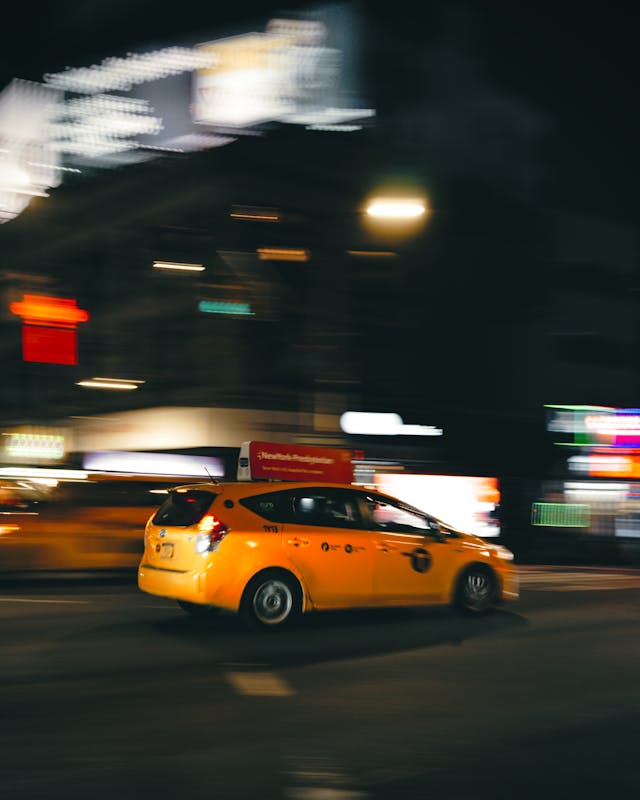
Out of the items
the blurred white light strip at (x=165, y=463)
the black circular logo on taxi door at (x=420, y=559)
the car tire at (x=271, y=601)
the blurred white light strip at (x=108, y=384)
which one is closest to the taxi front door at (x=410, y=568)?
the black circular logo on taxi door at (x=420, y=559)

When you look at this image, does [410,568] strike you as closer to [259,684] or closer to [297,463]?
[297,463]

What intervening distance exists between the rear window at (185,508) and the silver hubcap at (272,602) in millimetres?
983

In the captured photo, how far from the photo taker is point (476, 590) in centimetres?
1172

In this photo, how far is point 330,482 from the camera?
12070 millimetres

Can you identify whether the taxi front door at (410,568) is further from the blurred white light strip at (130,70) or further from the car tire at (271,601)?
the blurred white light strip at (130,70)

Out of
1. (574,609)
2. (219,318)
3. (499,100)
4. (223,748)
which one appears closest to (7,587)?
(574,609)

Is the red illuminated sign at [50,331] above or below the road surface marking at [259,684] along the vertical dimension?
above

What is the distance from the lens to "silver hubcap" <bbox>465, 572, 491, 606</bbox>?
38.2ft

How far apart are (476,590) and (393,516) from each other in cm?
138

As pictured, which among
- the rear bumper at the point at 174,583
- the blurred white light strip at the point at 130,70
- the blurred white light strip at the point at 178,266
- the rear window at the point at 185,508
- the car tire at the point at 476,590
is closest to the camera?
the rear bumper at the point at 174,583

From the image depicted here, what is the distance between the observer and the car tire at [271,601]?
1021 cm

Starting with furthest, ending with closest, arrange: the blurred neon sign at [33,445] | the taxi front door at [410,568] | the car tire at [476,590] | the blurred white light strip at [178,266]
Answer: the blurred neon sign at [33,445]
the blurred white light strip at [178,266]
the car tire at [476,590]
the taxi front door at [410,568]

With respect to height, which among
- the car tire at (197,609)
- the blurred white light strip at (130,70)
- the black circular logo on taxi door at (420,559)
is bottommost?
the car tire at (197,609)

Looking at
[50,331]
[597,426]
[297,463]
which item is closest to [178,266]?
[50,331]
